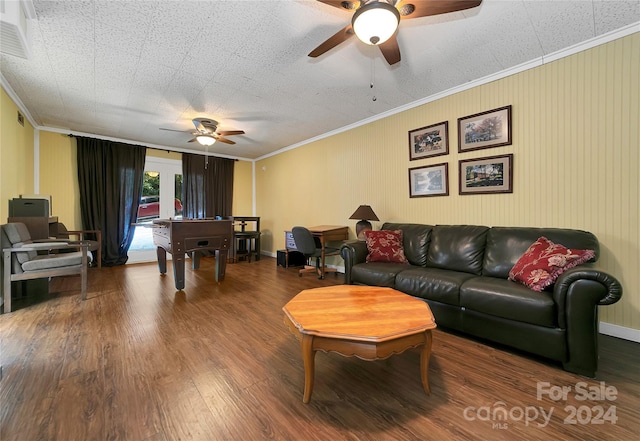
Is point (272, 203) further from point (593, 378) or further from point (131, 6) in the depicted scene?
point (593, 378)

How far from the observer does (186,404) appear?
1471 millimetres

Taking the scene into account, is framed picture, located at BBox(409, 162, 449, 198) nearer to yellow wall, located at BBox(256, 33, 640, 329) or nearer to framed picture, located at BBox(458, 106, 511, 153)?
yellow wall, located at BBox(256, 33, 640, 329)

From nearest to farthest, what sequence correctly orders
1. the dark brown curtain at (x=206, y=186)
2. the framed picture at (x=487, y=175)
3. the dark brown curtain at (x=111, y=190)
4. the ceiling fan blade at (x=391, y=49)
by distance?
the ceiling fan blade at (x=391, y=49)
the framed picture at (x=487, y=175)
the dark brown curtain at (x=111, y=190)
the dark brown curtain at (x=206, y=186)

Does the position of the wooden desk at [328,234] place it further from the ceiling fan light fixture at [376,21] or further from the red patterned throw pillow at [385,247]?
the ceiling fan light fixture at [376,21]

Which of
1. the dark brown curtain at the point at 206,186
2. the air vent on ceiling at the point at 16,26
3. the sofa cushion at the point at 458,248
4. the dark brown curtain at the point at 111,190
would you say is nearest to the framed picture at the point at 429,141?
the sofa cushion at the point at 458,248

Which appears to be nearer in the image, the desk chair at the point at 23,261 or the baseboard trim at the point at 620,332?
the baseboard trim at the point at 620,332

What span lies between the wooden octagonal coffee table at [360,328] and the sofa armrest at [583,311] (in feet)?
3.09

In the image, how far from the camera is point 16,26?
191cm

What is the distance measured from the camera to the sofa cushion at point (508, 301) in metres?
1.84

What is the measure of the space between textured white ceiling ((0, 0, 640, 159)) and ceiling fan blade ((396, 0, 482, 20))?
0.45 meters

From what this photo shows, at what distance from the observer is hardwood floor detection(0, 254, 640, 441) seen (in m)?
1.30

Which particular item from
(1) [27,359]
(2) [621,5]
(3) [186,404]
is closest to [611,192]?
(2) [621,5]

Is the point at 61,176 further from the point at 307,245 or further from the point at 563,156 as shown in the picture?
the point at 563,156

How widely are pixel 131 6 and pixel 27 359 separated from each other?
8.80 ft
